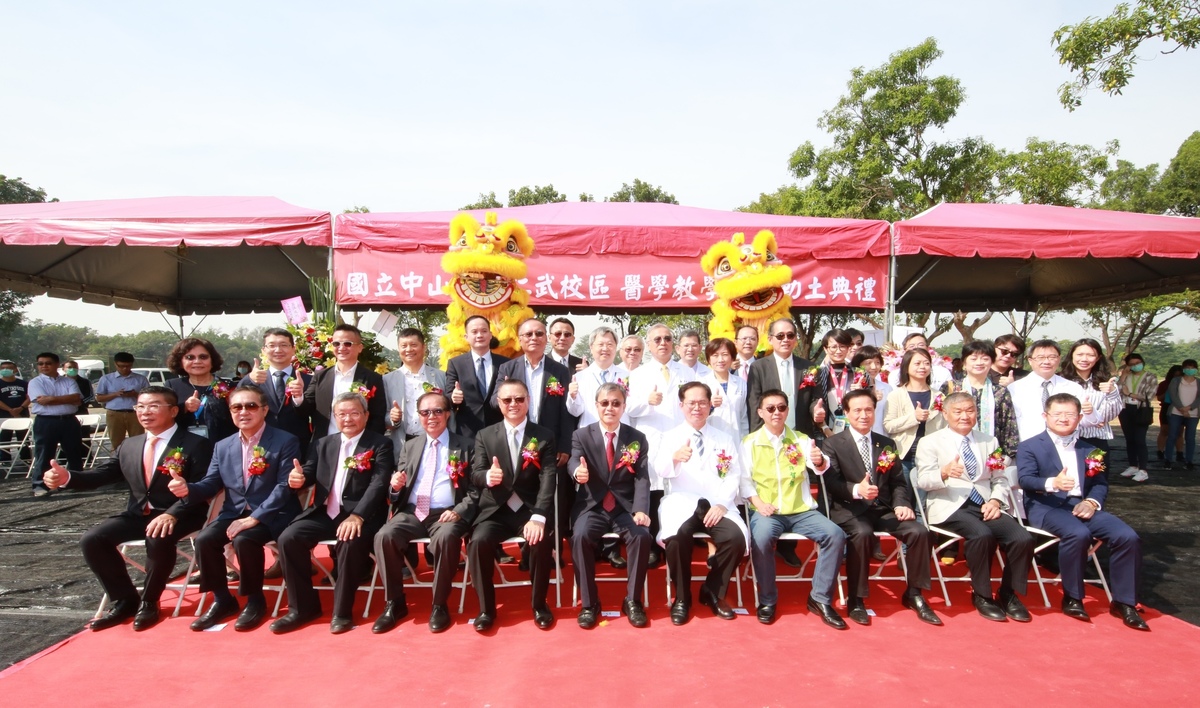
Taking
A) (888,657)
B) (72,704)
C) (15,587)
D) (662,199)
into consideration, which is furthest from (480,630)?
(662,199)

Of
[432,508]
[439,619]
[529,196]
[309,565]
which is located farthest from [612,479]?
[529,196]

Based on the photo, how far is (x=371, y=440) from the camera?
149 inches

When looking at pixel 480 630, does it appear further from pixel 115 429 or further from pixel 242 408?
pixel 115 429

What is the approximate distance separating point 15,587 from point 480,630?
3001mm

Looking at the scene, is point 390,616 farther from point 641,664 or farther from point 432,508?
point 641,664

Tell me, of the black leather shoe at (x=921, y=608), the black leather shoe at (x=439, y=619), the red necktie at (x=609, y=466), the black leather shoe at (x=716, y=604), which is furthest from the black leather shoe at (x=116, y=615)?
the black leather shoe at (x=921, y=608)

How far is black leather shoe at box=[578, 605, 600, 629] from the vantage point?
3.40 m

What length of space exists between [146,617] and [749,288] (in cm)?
453

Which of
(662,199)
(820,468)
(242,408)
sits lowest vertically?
(820,468)

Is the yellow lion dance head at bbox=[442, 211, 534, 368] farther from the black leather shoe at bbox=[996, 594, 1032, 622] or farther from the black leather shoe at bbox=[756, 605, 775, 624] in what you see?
the black leather shoe at bbox=[996, 594, 1032, 622]

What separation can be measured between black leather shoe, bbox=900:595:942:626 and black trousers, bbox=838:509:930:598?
0.06 meters

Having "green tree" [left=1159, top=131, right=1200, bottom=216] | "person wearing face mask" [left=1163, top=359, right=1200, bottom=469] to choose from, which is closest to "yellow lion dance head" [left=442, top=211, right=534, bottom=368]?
"person wearing face mask" [left=1163, top=359, right=1200, bottom=469]

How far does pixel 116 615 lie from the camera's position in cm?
346

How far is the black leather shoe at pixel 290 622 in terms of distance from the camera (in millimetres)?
3354
